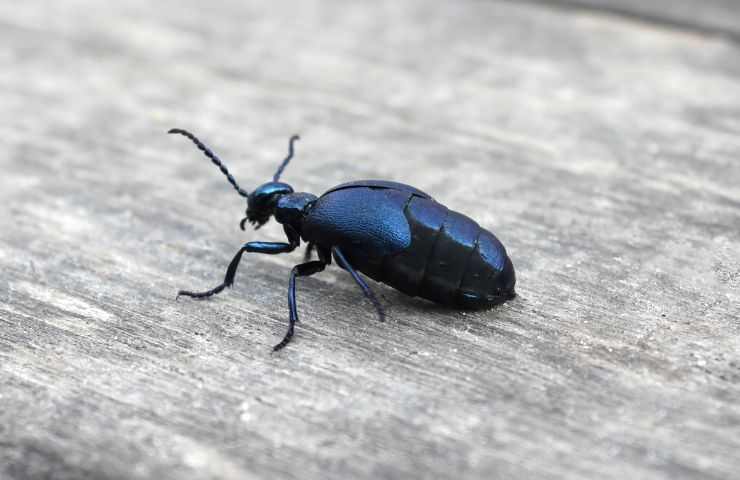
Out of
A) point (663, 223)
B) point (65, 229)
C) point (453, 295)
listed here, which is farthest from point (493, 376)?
point (65, 229)

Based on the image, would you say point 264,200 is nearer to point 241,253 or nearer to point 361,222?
point 241,253

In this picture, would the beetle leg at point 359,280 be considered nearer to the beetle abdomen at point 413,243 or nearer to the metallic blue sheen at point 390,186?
the beetle abdomen at point 413,243

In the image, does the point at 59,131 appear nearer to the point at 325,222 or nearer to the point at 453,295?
the point at 325,222

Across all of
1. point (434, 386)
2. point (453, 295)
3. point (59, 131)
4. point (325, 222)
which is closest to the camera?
point (434, 386)

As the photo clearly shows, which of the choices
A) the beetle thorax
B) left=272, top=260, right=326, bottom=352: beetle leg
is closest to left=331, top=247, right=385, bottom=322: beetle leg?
left=272, top=260, right=326, bottom=352: beetle leg

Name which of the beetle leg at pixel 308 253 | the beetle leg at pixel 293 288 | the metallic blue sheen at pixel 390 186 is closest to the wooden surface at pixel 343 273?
the beetle leg at pixel 293 288

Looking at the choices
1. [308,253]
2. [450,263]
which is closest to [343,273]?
[308,253]
